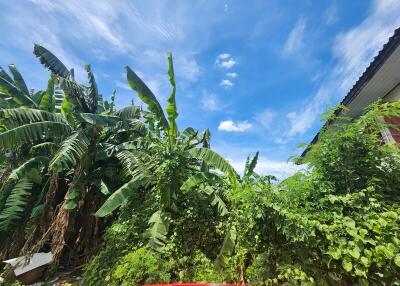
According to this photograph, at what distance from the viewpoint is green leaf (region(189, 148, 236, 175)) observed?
21.4ft

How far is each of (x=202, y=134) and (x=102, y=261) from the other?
5.22 metres

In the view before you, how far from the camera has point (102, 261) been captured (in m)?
6.23

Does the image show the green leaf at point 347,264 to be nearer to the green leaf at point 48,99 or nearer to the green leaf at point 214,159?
the green leaf at point 214,159

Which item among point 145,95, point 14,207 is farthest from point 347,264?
point 14,207

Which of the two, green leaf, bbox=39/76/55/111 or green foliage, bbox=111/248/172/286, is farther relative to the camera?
green leaf, bbox=39/76/55/111

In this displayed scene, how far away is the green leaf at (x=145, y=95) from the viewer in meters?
7.39

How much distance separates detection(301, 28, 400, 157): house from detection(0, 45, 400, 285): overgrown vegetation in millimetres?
530

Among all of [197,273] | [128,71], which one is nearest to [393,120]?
[197,273]

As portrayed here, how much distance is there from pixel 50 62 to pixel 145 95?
473 centimetres

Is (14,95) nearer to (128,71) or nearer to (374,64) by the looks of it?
(128,71)

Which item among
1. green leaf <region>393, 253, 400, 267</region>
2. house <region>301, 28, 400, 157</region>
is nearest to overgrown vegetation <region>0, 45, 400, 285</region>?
green leaf <region>393, 253, 400, 267</region>

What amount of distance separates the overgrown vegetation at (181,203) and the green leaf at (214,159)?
0.11ft

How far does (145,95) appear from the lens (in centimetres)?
746

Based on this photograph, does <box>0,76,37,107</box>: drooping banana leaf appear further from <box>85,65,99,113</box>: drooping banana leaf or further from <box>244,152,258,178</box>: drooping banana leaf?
<box>244,152,258,178</box>: drooping banana leaf
